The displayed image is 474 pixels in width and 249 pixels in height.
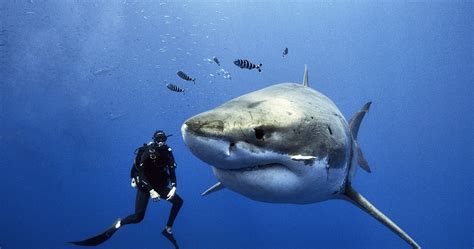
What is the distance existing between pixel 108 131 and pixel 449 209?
149 ft

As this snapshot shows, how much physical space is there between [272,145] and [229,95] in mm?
51697

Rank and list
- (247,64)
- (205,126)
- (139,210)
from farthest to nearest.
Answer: (247,64) < (139,210) < (205,126)

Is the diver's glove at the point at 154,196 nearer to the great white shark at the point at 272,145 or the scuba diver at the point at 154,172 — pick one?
the scuba diver at the point at 154,172

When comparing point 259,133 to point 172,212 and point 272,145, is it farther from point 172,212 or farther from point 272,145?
point 172,212

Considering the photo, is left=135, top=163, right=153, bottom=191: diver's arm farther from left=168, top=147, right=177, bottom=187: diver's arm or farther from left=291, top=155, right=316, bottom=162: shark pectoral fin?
left=291, top=155, right=316, bottom=162: shark pectoral fin

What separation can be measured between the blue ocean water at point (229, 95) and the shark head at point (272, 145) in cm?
2729

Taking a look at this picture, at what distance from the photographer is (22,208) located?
5094 cm

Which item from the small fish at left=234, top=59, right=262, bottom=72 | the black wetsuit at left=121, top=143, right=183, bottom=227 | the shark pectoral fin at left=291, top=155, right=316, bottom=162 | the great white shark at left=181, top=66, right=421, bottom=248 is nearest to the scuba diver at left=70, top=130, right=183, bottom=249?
the black wetsuit at left=121, top=143, right=183, bottom=227

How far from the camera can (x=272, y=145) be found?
2516mm

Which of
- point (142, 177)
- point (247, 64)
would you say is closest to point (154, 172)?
point (142, 177)

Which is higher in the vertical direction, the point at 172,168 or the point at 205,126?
the point at 205,126

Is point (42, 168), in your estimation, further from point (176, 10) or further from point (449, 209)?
point (449, 209)

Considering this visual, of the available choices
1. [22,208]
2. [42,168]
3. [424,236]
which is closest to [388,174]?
[424,236]

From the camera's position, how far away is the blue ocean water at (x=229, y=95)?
32.7 metres
